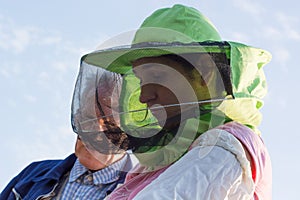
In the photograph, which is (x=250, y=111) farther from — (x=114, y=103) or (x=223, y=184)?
(x=114, y=103)

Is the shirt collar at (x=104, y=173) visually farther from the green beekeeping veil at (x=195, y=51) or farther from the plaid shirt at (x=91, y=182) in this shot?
the green beekeeping veil at (x=195, y=51)

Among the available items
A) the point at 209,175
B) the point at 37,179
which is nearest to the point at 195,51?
the point at 209,175

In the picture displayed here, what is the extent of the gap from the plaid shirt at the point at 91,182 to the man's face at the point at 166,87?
0.94 metres

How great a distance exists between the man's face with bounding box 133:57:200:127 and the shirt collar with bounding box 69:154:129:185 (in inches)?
36.0

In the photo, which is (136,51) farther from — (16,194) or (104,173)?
(16,194)

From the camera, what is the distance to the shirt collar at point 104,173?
11.6 feet

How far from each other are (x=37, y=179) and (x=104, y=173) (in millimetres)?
403

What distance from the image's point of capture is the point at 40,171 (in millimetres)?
3844

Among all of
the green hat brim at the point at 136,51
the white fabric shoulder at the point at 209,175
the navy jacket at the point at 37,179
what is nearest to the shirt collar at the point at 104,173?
the navy jacket at the point at 37,179

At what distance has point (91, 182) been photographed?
3.58m

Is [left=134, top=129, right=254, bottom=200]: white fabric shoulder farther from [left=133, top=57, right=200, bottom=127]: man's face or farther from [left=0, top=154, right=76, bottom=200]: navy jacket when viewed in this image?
[left=0, top=154, right=76, bottom=200]: navy jacket

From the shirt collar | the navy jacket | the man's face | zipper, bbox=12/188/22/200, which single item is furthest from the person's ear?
zipper, bbox=12/188/22/200

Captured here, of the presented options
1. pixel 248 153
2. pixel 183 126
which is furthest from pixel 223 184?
pixel 183 126

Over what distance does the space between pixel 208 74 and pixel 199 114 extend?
0.67 ft
